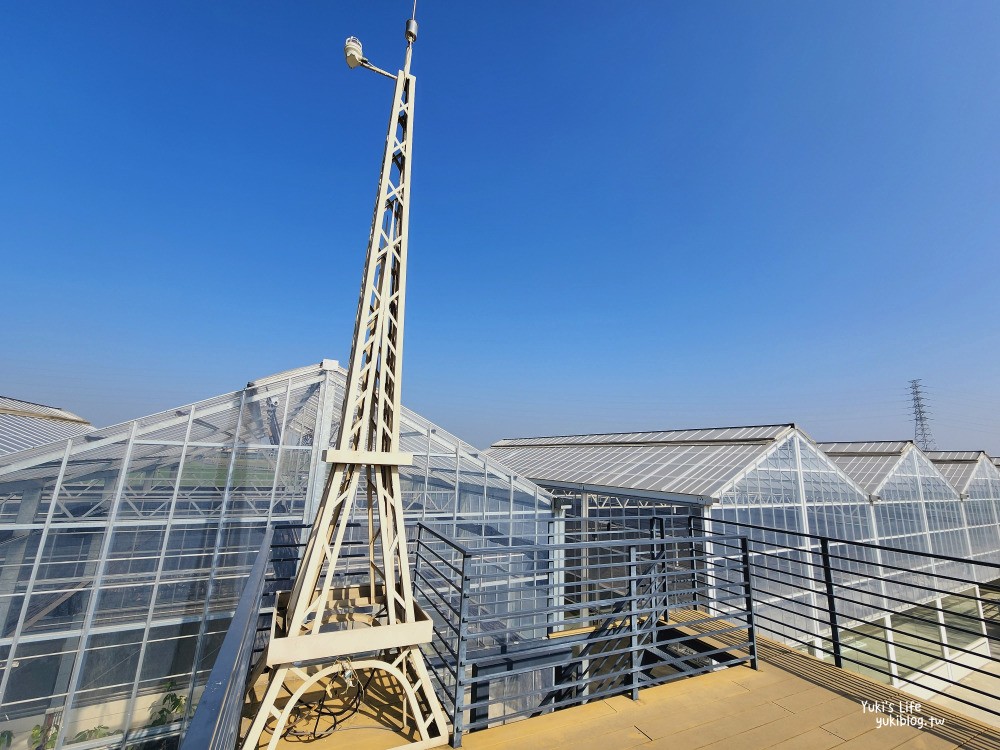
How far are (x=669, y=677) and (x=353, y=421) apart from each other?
3217 millimetres

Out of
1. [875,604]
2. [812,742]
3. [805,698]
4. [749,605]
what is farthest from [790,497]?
[812,742]

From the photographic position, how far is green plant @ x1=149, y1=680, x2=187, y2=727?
22.7 feet

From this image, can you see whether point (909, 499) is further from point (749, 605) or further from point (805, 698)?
point (805, 698)

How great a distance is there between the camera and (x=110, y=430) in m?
6.68

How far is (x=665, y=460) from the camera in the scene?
37.2 ft

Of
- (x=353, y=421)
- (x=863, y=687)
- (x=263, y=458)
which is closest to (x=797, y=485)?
(x=863, y=687)

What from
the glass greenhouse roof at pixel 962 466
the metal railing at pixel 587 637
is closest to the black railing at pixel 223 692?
the metal railing at pixel 587 637

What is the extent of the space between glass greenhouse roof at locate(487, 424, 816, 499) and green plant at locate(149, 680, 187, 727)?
29.5 ft

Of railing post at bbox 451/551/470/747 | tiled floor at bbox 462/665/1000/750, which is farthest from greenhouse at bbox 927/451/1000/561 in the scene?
railing post at bbox 451/551/470/747

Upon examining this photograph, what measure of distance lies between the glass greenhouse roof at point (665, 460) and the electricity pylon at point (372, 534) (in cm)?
690

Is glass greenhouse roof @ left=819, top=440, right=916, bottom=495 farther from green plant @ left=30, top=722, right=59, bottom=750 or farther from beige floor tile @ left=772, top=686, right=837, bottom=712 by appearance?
green plant @ left=30, top=722, right=59, bottom=750

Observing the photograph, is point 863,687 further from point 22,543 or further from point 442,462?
point 22,543

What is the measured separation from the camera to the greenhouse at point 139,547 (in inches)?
245

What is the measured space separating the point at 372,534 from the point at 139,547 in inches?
230
